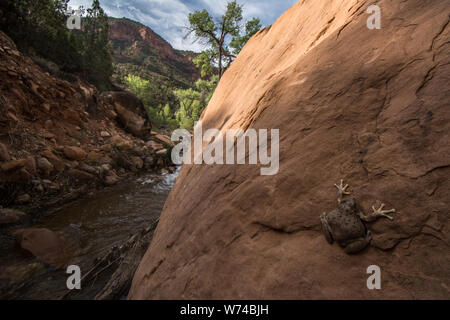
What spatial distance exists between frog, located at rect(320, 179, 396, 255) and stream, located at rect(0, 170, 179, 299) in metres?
3.59

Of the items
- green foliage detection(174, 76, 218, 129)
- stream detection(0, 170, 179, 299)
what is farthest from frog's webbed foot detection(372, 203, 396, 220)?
green foliage detection(174, 76, 218, 129)

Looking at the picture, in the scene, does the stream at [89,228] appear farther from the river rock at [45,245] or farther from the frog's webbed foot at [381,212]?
the frog's webbed foot at [381,212]

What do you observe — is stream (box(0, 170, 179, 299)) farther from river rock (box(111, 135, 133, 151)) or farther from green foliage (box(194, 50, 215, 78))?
green foliage (box(194, 50, 215, 78))

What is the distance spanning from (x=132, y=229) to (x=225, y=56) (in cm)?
1132

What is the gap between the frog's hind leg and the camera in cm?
143

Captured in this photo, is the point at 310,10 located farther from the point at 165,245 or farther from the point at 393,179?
the point at 165,245

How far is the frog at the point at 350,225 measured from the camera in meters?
1.44

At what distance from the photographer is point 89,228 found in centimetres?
486

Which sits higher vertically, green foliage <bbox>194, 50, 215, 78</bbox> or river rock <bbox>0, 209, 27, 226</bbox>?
green foliage <bbox>194, 50, 215, 78</bbox>

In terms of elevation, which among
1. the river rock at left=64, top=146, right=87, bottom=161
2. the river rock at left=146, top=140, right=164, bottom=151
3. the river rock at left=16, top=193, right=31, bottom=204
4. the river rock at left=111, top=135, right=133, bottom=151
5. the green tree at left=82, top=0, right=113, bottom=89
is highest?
the green tree at left=82, top=0, right=113, bottom=89

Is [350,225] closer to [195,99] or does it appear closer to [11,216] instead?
[11,216]

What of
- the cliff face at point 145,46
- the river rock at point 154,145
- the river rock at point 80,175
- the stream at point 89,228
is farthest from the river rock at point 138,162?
the cliff face at point 145,46

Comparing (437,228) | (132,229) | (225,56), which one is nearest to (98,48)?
(225,56)

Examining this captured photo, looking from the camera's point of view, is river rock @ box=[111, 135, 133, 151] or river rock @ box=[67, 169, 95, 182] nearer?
river rock @ box=[67, 169, 95, 182]
